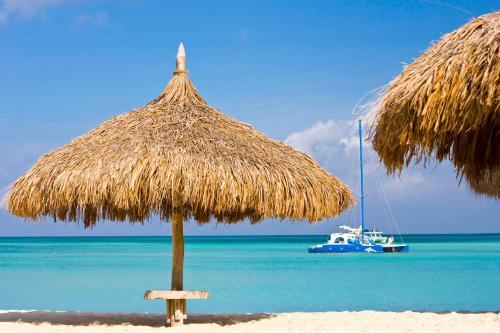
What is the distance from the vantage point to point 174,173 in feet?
20.7

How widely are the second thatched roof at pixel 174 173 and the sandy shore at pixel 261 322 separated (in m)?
1.01

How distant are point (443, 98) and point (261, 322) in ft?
12.4

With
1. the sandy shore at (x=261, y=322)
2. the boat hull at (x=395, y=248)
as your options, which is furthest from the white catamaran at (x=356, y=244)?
the sandy shore at (x=261, y=322)

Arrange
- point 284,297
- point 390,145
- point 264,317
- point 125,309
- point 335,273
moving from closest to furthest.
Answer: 1. point 390,145
2. point 264,317
3. point 125,309
4. point 284,297
5. point 335,273

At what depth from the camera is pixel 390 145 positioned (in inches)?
192

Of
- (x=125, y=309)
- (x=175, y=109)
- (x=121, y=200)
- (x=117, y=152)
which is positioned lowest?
(x=125, y=309)

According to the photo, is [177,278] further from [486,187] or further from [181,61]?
[486,187]

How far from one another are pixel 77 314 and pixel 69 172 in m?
2.29

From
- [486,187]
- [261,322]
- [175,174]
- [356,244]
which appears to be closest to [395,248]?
[356,244]

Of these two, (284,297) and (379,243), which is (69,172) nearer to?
(284,297)

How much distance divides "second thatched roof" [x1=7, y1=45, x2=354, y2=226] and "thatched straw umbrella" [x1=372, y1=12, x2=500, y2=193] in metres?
1.68

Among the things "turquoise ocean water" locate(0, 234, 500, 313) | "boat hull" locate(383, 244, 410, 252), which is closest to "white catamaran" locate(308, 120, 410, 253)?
"boat hull" locate(383, 244, 410, 252)

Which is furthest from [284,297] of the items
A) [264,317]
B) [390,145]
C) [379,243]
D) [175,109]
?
[379,243]

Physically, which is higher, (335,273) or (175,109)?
(175,109)
